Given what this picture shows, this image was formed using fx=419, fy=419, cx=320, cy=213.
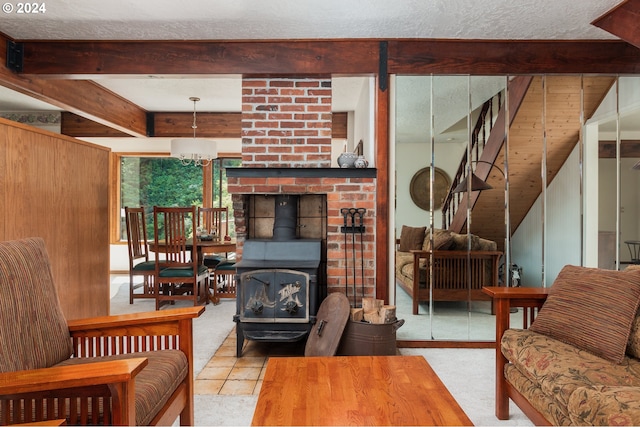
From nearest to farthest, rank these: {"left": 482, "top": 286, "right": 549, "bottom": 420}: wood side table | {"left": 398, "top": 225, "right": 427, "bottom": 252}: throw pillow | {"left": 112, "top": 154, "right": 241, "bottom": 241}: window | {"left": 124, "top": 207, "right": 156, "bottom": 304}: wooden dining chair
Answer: {"left": 482, "top": 286, "right": 549, "bottom": 420}: wood side table → {"left": 398, "top": 225, "right": 427, "bottom": 252}: throw pillow → {"left": 124, "top": 207, "right": 156, "bottom": 304}: wooden dining chair → {"left": 112, "top": 154, "right": 241, "bottom": 241}: window

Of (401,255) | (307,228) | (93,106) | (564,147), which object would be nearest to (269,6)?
(307,228)

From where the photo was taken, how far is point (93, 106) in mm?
4730

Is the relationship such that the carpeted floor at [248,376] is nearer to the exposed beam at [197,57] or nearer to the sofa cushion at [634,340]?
the sofa cushion at [634,340]

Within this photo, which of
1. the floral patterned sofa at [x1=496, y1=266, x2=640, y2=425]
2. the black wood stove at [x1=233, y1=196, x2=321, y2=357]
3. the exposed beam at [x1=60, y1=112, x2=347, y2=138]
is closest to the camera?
the floral patterned sofa at [x1=496, y1=266, x2=640, y2=425]

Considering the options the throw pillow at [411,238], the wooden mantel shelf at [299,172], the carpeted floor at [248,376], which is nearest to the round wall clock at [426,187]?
the throw pillow at [411,238]

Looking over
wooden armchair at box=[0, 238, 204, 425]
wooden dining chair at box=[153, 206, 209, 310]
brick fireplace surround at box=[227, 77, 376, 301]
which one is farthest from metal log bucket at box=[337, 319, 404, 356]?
wooden dining chair at box=[153, 206, 209, 310]

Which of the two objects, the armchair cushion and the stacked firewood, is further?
the stacked firewood

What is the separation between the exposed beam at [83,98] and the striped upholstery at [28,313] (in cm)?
236

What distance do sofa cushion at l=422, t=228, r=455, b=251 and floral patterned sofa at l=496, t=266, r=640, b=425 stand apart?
126cm

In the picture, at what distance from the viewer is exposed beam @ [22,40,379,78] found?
332 centimetres

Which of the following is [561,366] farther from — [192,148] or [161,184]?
[161,184]

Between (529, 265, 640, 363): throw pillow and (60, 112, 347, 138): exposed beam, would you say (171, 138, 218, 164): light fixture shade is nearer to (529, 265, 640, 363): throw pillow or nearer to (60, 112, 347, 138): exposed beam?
(60, 112, 347, 138): exposed beam

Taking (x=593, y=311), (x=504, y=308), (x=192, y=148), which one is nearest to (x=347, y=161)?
(x=504, y=308)

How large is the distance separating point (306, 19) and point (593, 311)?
248 centimetres
